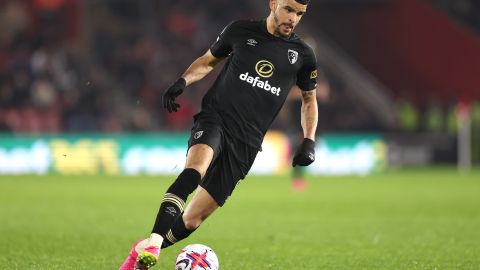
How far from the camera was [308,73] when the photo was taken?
713cm

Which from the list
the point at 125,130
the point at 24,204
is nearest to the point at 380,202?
the point at 24,204

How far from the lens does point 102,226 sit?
34.7ft

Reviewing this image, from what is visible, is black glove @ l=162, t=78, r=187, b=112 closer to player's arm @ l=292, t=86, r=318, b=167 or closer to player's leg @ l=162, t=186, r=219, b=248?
player's leg @ l=162, t=186, r=219, b=248

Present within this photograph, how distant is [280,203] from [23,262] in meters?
7.03

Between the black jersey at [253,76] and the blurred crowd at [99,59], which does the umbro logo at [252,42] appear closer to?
the black jersey at [253,76]

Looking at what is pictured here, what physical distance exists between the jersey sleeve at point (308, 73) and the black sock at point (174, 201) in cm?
131

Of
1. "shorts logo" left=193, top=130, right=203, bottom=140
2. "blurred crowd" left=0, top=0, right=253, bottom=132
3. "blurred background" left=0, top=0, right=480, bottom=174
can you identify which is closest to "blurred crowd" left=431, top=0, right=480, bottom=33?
"blurred background" left=0, top=0, right=480, bottom=174

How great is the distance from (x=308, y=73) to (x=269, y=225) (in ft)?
13.6

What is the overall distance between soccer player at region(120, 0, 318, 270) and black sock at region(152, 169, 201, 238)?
22 cm

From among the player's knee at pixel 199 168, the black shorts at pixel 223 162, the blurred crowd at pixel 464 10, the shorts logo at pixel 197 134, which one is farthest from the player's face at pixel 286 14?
the blurred crowd at pixel 464 10

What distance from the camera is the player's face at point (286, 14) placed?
6734mm

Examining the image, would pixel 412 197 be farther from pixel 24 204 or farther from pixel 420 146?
pixel 420 146

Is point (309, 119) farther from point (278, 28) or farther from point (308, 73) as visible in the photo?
point (278, 28)

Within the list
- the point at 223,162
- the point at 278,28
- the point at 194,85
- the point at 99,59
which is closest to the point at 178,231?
the point at 223,162
